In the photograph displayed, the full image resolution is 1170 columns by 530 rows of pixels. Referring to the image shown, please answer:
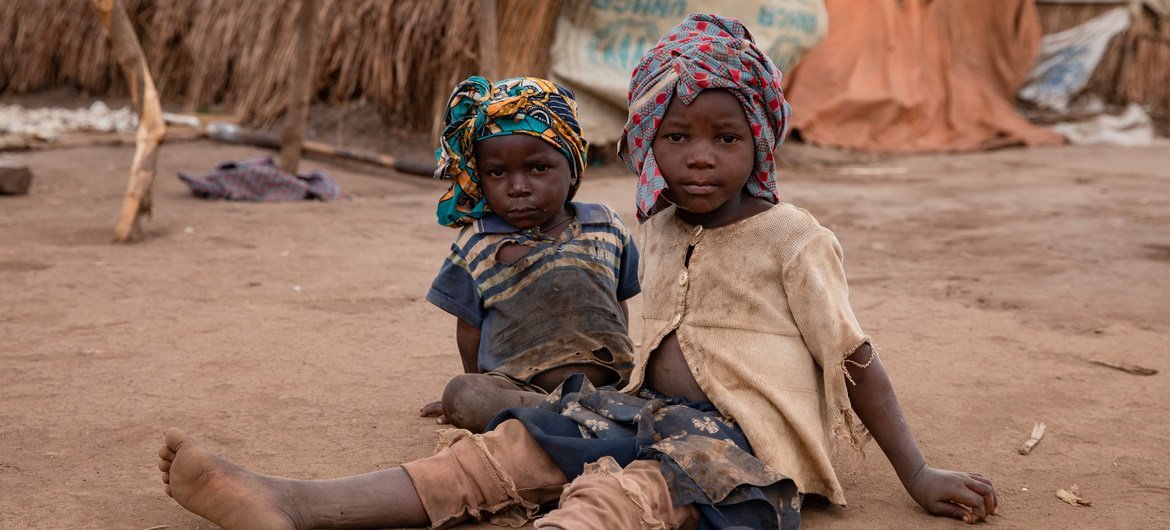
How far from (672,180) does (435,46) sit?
243 inches

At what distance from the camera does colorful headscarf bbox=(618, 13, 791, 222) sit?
211 centimetres

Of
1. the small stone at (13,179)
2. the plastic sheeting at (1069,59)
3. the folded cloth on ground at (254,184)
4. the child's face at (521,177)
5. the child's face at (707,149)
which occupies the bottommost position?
the small stone at (13,179)

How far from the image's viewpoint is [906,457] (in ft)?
6.97

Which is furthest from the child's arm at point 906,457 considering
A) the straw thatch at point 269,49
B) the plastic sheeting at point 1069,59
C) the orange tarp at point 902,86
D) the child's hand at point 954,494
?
the plastic sheeting at point 1069,59

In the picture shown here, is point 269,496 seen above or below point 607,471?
below

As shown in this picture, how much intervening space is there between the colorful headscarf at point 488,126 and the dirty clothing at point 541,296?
0.26ft

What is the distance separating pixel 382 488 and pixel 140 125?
370cm

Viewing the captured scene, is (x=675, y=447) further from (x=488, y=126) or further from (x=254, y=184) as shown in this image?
(x=254, y=184)

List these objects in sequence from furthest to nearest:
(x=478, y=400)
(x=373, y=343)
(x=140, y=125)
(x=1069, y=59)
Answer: (x=1069, y=59), (x=140, y=125), (x=373, y=343), (x=478, y=400)

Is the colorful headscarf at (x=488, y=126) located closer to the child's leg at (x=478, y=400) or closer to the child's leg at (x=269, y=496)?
the child's leg at (x=478, y=400)

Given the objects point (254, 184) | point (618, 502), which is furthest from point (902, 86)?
point (618, 502)

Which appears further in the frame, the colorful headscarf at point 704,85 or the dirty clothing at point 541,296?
A: the dirty clothing at point 541,296

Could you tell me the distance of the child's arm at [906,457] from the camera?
2105mm

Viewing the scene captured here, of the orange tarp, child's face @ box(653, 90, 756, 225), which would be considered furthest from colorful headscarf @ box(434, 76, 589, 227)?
the orange tarp
